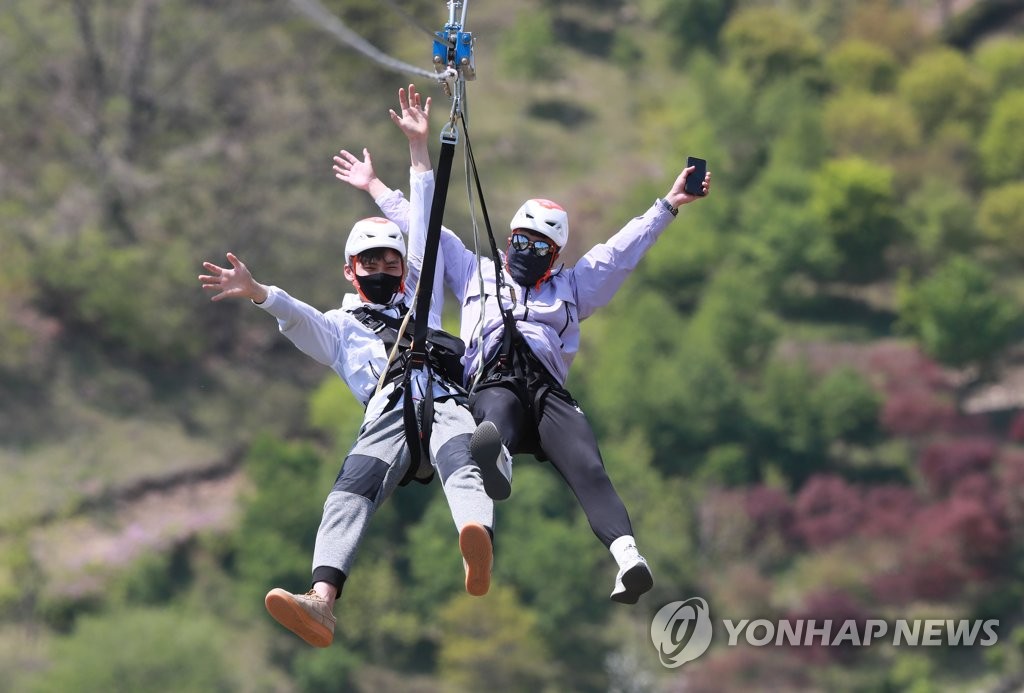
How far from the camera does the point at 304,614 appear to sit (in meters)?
10.9

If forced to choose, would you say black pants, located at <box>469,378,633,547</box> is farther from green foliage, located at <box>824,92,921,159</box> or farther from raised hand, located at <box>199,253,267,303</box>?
green foliage, located at <box>824,92,921,159</box>

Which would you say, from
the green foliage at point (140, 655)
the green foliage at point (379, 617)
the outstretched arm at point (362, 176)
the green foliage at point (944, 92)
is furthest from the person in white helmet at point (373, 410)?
the green foliage at point (944, 92)

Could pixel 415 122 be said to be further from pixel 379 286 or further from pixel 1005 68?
pixel 1005 68

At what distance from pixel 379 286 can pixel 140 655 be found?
39813 millimetres

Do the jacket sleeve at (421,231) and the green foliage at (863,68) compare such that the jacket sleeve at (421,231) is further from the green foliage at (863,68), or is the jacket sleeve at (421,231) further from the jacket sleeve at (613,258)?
the green foliage at (863,68)

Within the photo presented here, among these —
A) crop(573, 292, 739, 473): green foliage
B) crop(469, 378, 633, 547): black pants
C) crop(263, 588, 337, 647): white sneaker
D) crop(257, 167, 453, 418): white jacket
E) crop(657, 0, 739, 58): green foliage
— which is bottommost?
crop(263, 588, 337, 647): white sneaker

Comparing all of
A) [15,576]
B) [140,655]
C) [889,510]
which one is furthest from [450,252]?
[889,510]

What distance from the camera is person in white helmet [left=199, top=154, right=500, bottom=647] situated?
1108 centimetres

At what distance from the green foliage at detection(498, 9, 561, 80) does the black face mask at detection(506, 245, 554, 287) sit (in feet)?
193

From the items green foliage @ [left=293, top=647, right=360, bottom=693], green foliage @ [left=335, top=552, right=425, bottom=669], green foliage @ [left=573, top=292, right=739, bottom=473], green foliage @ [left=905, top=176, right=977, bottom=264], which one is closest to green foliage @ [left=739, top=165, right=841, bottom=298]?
green foliage @ [left=905, top=176, right=977, bottom=264]

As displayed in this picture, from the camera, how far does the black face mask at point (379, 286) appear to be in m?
12.0

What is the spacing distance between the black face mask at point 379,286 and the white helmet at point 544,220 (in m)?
0.78

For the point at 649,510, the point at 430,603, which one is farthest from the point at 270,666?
the point at 649,510

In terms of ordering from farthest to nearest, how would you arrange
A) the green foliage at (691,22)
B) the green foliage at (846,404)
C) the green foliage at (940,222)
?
the green foliage at (691,22), the green foliage at (940,222), the green foliage at (846,404)
